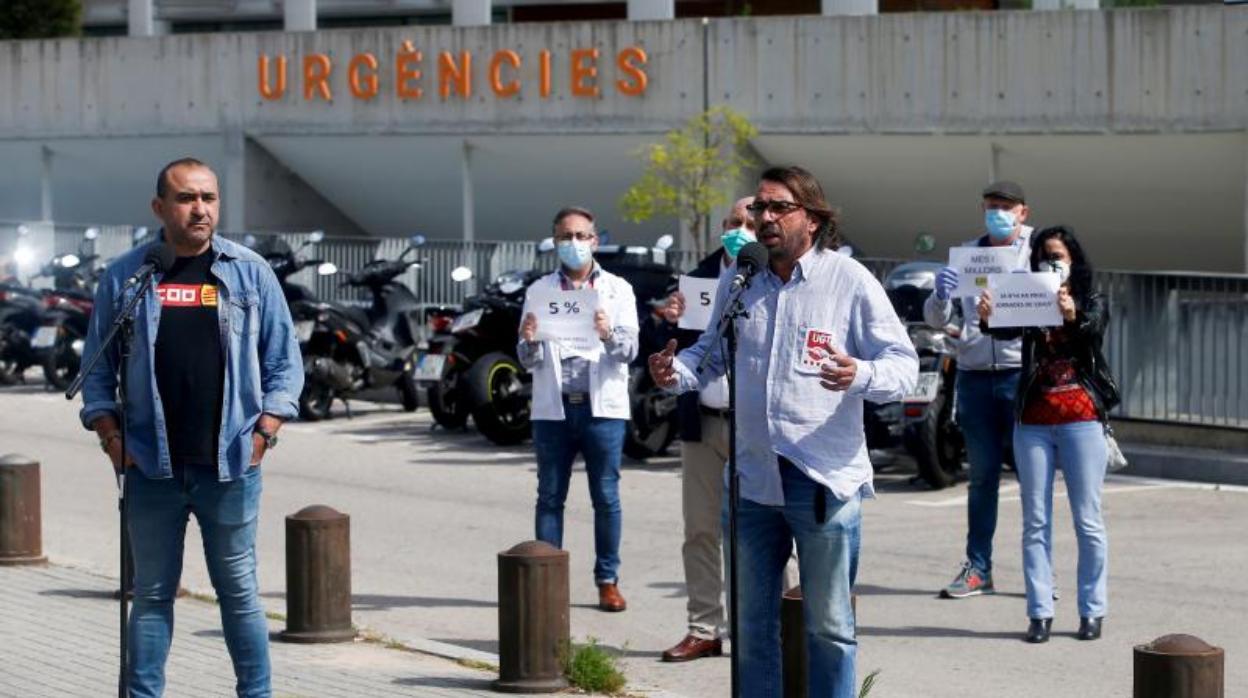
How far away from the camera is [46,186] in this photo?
3706 centimetres

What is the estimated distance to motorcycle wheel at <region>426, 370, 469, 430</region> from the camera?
770 inches

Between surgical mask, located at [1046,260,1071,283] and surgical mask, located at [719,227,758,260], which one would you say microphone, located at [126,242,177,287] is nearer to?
surgical mask, located at [719,227,758,260]

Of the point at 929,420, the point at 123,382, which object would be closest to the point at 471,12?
the point at 929,420

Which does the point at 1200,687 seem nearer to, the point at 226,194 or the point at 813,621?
the point at 813,621

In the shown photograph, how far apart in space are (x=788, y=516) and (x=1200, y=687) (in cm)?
135

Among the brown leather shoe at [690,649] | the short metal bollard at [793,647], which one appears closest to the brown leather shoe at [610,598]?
the brown leather shoe at [690,649]

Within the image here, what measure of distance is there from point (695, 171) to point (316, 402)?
7.92 meters

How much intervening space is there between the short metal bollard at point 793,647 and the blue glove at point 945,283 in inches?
152

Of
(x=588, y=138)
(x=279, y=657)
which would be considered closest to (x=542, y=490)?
(x=279, y=657)

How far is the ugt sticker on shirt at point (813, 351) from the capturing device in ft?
23.7

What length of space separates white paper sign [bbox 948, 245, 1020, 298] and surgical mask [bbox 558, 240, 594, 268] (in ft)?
5.87

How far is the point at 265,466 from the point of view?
17953 mm

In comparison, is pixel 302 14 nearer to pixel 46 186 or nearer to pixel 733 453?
pixel 46 186

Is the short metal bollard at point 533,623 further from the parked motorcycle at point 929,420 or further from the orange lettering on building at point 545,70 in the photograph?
the orange lettering on building at point 545,70
